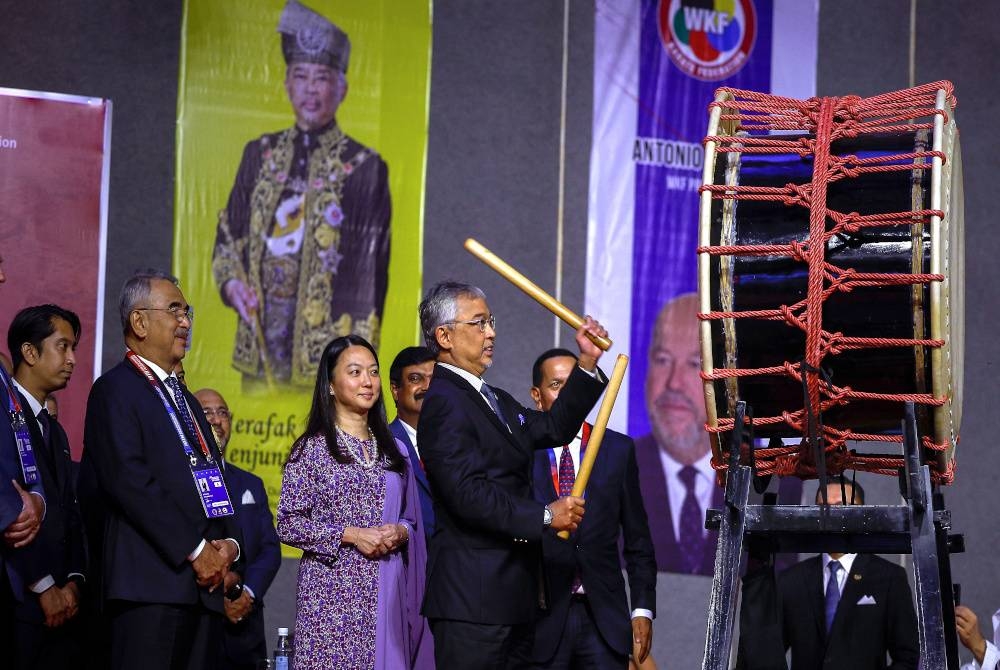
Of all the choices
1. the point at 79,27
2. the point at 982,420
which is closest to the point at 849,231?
the point at 982,420

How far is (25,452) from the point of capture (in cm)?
346

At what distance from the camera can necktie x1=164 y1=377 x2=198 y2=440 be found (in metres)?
3.43

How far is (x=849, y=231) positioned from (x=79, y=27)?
13.0ft

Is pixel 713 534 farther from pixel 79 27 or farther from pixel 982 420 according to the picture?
pixel 79 27

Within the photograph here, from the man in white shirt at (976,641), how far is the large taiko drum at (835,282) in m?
0.99

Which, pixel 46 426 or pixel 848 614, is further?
pixel 848 614

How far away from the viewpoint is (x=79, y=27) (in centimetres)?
546

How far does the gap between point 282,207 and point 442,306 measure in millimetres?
2200

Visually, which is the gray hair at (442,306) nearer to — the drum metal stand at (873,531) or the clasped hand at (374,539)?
the clasped hand at (374,539)

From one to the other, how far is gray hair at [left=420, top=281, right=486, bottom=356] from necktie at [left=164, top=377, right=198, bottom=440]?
0.69m

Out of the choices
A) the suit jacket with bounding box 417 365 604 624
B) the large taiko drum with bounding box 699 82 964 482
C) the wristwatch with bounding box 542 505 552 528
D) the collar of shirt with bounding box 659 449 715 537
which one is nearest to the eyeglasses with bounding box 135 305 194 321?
the suit jacket with bounding box 417 365 604 624

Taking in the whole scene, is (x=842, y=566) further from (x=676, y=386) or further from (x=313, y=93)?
(x=313, y=93)

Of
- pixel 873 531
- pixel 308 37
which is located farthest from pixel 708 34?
pixel 873 531

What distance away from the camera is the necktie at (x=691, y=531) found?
5656 mm
